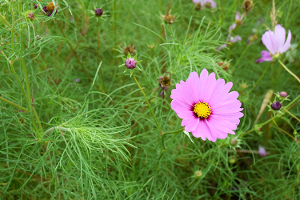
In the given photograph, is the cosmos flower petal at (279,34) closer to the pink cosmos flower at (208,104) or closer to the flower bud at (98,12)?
the pink cosmos flower at (208,104)

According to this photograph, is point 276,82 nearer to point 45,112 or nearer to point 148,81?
point 148,81

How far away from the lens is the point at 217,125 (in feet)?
2.10

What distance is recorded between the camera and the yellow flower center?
26.0 inches

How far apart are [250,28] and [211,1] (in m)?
0.41

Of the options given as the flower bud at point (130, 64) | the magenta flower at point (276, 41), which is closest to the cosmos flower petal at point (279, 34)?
the magenta flower at point (276, 41)

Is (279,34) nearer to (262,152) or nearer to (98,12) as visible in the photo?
(262,152)

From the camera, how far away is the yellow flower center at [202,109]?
2.17 feet

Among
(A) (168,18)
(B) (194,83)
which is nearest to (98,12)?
(A) (168,18)

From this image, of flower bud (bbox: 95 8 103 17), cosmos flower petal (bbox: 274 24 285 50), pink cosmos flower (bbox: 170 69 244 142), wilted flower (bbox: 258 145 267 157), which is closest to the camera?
pink cosmos flower (bbox: 170 69 244 142)

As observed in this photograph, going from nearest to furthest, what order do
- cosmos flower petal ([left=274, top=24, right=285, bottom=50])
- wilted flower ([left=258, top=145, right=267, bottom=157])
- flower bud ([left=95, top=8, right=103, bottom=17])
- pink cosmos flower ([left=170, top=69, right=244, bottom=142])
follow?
1. pink cosmos flower ([left=170, top=69, right=244, bottom=142])
2. flower bud ([left=95, top=8, right=103, bottom=17])
3. cosmos flower petal ([left=274, top=24, right=285, bottom=50])
4. wilted flower ([left=258, top=145, right=267, bottom=157])

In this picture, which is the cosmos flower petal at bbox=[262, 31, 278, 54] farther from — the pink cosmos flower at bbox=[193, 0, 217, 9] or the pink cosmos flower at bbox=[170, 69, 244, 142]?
the pink cosmos flower at bbox=[170, 69, 244, 142]

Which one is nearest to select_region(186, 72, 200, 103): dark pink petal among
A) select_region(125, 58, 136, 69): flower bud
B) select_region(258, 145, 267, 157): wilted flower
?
select_region(125, 58, 136, 69): flower bud

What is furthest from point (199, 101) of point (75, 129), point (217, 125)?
point (75, 129)

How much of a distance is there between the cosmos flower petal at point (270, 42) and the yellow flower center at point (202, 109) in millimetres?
497
